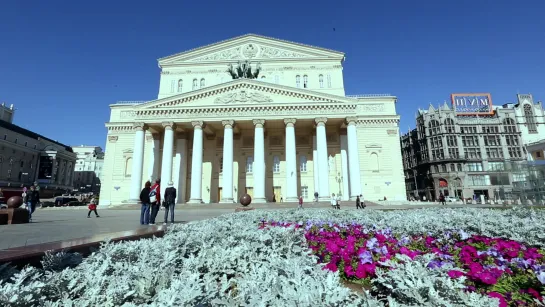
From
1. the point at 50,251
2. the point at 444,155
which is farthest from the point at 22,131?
the point at 444,155

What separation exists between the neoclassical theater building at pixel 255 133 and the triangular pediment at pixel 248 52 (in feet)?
0.54

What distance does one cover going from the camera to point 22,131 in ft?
246

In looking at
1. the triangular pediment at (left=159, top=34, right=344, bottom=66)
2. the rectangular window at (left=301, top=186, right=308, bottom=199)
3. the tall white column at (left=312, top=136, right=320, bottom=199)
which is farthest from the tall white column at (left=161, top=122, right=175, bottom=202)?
the tall white column at (left=312, top=136, right=320, bottom=199)

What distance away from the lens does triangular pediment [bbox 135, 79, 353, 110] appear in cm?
3531

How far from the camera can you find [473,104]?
6744 cm

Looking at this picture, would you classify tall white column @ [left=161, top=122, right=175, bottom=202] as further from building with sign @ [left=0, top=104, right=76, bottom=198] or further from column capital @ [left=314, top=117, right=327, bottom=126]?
building with sign @ [left=0, top=104, right=76, bottom=198]

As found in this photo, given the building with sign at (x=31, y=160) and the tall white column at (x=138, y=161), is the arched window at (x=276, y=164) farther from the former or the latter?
the building with sign at (x=31, y=160)

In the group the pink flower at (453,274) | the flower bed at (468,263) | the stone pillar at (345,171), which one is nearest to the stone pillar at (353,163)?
the stone pillar at (345,171)

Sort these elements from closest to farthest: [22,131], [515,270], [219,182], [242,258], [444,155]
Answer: [515,270] → [242,258] → [219,182] → [444,155] → [22,131]

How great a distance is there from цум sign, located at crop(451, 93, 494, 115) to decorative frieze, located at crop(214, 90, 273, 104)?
53.6 m

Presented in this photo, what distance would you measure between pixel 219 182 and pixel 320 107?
1781cm

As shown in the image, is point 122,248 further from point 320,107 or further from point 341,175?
point 341,175

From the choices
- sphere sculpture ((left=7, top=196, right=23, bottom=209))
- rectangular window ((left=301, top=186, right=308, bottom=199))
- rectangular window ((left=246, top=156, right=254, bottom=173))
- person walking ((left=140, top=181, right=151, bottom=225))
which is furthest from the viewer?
rectangular window ((left=246, top=156, right=254, bottom=173))

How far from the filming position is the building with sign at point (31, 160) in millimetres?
67188
